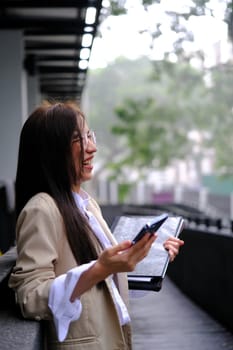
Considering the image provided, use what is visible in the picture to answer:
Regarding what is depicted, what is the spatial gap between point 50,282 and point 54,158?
1.53ft

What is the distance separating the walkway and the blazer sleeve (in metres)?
4.97

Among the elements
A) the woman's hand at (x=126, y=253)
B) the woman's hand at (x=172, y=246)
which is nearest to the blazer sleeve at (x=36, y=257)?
A: the woman's hand at (x=126, y=253)

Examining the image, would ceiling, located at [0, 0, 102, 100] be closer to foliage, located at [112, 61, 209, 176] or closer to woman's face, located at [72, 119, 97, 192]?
woman's face, located at [72, 119, 97, 192]

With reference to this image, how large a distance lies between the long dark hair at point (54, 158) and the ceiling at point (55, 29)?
10048 mm

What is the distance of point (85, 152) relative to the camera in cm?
287

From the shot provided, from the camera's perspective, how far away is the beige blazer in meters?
2.58

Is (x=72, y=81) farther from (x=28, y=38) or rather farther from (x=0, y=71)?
(x=0, y=71)

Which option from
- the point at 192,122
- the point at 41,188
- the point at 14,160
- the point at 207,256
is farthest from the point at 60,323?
the point at 192,122

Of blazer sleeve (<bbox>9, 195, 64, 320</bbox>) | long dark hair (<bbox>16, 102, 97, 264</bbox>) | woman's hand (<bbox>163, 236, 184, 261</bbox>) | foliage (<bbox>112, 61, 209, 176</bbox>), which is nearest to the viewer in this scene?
blazer sleeve (<bbox>9, 195, 64, 320</bbox>)

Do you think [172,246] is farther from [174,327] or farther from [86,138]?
[174,327]

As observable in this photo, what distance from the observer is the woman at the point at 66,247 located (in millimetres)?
2516

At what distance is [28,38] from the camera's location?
17.1 m

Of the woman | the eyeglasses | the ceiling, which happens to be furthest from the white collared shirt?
the ceiling

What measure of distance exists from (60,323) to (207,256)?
25.0ft
